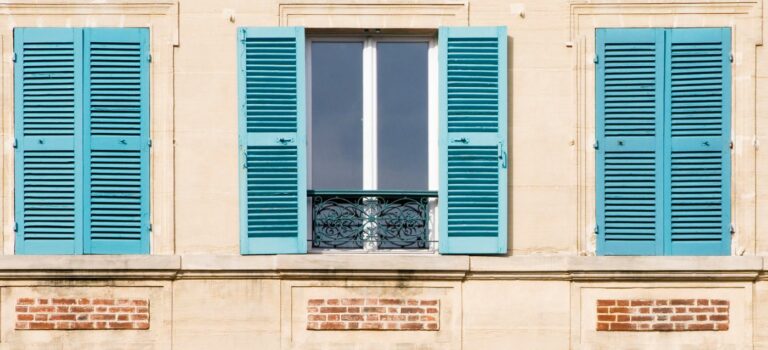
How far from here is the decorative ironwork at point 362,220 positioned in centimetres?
1281

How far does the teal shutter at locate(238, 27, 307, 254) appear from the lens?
12656 mm

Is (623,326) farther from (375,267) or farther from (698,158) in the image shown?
(375,267)

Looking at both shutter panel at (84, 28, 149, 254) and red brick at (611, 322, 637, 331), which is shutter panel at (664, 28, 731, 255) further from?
shutter panel at (84, 28, 149, 254)

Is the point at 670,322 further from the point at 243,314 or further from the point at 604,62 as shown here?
the point at 243,314

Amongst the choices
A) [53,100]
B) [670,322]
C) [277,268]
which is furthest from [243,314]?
[670,322]

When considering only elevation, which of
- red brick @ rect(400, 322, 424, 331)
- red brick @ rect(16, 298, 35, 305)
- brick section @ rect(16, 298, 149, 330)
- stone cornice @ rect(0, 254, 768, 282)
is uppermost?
stone cornice @ rect(0, 254, 768, 282)

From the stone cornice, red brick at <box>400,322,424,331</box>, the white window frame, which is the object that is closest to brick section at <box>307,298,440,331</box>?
red brick at <box>400,322,424,331</box>

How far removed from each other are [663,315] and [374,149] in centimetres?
265

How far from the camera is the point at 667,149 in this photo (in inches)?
501

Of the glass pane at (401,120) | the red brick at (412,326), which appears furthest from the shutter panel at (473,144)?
the red brick at (412,326)

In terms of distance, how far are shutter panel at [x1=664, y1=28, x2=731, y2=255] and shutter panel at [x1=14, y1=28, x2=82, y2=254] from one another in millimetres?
4716

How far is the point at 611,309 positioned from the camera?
41.5 ft

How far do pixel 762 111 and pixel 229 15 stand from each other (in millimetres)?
4330

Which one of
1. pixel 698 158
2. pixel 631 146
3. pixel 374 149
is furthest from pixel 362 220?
pixel 698 158
